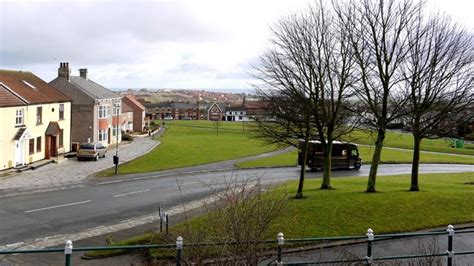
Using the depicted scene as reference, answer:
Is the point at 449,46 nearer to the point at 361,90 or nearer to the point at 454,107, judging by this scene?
the point at 454,107

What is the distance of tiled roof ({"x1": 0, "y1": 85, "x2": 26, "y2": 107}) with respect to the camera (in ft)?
114

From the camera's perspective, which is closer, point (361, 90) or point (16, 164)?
point (361, 90)

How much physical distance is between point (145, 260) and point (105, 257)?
1.79m

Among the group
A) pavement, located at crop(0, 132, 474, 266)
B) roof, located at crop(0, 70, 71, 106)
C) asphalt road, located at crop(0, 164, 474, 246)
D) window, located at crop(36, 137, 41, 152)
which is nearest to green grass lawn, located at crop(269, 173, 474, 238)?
pavement, located at crop(0, 132, 474, 266)

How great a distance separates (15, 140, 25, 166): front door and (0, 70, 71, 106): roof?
3267mm

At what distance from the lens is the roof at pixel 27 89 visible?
37.7 m

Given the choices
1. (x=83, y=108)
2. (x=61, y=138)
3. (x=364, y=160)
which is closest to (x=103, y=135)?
(x=83, y=108)

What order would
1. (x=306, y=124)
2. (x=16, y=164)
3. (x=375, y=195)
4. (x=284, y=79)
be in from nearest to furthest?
(x=375, y=195), (x=306, y=124), (x=284, y=79), (x=16, y=164)

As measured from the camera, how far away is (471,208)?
20094mm

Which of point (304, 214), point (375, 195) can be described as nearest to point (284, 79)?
point (375, 195)

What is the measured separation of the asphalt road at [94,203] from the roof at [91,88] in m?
19.2

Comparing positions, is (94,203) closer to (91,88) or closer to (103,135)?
(103,135)

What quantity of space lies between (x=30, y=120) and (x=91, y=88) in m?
16.8

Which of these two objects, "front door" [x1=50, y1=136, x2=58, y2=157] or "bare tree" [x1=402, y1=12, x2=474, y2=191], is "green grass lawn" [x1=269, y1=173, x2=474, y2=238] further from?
"front door" [x1=50, y1=136, x2=58, y2=157]
